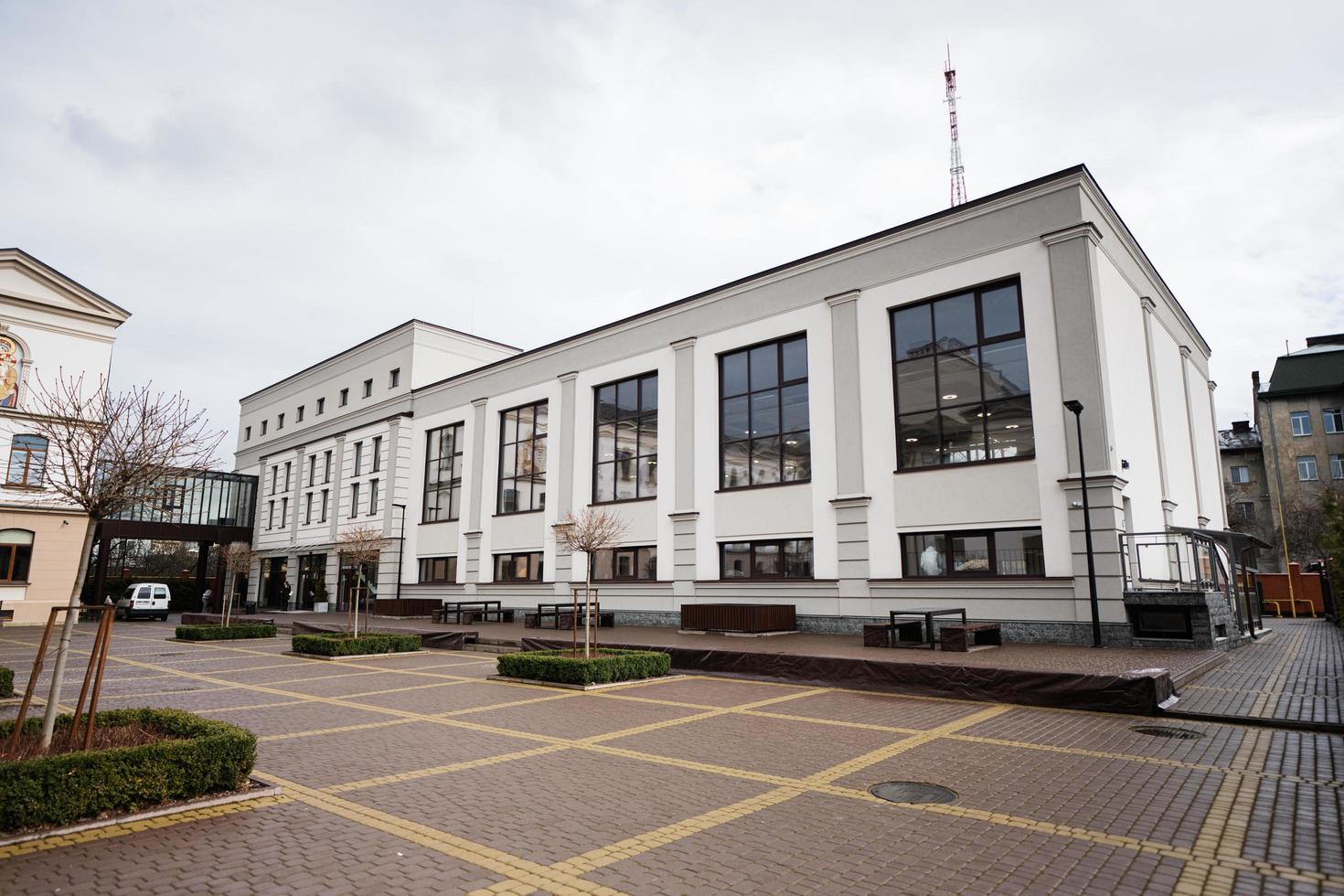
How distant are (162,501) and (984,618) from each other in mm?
16840

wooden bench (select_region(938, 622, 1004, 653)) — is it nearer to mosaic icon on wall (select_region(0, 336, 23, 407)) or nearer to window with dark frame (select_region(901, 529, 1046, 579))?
window with dark frame (select_region(901, 529, 1046, 579))

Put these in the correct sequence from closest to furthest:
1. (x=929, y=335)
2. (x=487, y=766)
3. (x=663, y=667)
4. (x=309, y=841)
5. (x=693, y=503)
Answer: (x=309, y=841) < (x=487, y=766) < (x=663, y=667) < (x=929, y=335) < (x=693, y=503)

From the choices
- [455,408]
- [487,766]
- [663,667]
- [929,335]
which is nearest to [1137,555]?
[929,335]

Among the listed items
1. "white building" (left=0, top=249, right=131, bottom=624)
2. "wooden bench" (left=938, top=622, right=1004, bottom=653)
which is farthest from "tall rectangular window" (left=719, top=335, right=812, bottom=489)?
"white building" (left=0, top=249, right=131, bottom=624)

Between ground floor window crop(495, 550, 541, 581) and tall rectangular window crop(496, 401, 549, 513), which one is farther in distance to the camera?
tall rectangular window crop(496, 401, 549, 513)

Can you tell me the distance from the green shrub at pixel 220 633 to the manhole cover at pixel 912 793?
23567 millimetres

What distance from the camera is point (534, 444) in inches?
1252

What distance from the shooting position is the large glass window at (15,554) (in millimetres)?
33062

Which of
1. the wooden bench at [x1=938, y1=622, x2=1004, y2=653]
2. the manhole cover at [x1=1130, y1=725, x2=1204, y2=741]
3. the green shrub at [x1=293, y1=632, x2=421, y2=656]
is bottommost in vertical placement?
the manhole cover at [x1=1130, y1=725, x2=1204, y2=741]

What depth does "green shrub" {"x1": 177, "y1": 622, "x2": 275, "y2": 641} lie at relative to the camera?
77.1 ft

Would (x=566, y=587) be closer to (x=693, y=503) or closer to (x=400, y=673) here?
(x=693, y=503)

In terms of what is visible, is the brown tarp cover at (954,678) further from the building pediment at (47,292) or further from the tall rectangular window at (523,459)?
the building pediment at (47,292)

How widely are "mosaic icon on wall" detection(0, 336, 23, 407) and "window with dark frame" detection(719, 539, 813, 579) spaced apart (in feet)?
105

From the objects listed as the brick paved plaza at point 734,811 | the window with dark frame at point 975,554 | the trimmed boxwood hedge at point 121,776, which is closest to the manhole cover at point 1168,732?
the brick paved plaza at point 734,811
